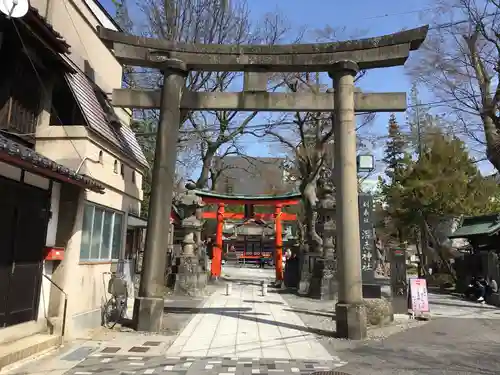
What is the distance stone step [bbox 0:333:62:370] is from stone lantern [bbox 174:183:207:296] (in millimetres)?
10406

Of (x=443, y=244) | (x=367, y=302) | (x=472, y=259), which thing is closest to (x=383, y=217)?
(x=443, y=244)

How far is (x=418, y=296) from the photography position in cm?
1359

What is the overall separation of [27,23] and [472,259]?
2218 centimetres

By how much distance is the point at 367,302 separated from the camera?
37.9 feet

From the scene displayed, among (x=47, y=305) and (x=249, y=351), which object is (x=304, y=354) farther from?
(x=47, y=305)

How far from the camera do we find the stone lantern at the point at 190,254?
18266mm

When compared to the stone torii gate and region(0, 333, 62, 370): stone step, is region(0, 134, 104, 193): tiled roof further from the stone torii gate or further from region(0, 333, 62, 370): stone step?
region(0, 333, 62, 370): stone step

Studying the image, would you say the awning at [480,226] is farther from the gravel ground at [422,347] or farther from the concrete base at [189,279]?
the concrete base at [189,279]

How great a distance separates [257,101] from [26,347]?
7330 mm

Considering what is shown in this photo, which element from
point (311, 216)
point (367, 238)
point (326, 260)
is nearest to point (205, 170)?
point (311, 216)

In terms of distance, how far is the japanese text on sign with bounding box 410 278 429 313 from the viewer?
13375 millimetres

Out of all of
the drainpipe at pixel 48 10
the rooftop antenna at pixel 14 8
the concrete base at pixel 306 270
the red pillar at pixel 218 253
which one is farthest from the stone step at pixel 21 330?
the red pillar at pixel 218 253

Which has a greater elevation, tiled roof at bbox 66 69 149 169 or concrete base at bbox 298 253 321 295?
tiled roof at bbox 66 69 149 169

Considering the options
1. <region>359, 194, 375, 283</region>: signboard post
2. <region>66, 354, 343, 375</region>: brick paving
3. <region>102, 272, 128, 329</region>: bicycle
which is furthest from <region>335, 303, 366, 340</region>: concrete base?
<region>102, 272, 128, 329</region>: bicycle
